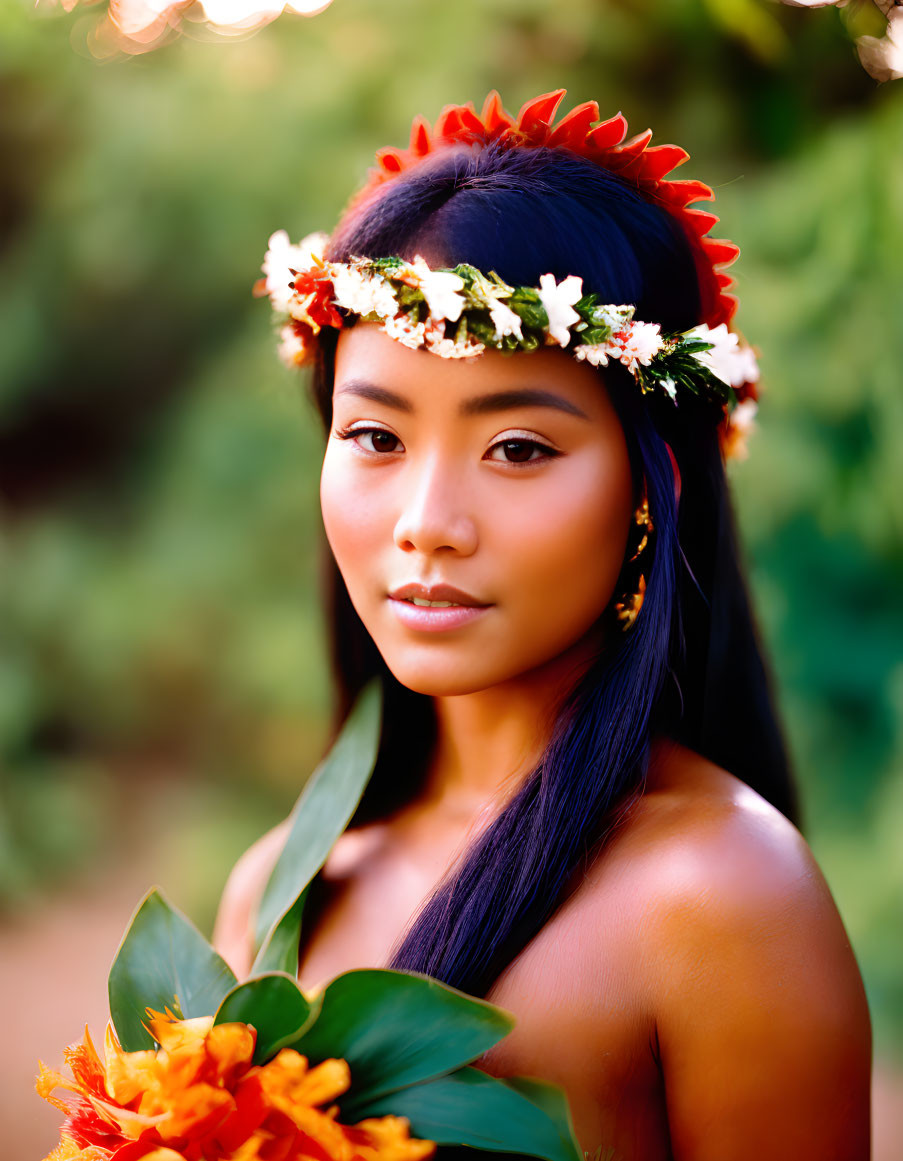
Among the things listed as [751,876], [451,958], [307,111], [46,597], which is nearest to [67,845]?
[46,597]

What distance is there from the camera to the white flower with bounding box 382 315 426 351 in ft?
4.42

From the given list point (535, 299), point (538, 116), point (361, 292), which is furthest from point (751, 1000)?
point (538, 116)

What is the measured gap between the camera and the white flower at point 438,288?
131 centimetres

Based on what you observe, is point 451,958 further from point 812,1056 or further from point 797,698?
point 797,698

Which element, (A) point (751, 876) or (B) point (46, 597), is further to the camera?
(B) point (46, 597)

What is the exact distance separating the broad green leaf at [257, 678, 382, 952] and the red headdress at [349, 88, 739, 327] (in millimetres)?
862

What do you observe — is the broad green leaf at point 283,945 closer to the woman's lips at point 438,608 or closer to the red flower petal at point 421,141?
the woman's lips at point 438,608

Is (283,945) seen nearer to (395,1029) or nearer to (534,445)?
(395,1029)

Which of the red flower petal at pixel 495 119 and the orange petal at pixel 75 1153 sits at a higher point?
the red flower petal at pixel 495 119

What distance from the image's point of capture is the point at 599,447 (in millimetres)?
1384

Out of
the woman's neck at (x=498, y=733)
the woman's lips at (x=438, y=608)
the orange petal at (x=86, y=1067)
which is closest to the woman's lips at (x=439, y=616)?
the woman's lips at (x=438, y=608)

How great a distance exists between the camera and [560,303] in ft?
4.31

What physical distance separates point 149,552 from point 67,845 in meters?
1.34

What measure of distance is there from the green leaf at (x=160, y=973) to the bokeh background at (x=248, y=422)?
1.75 metres
